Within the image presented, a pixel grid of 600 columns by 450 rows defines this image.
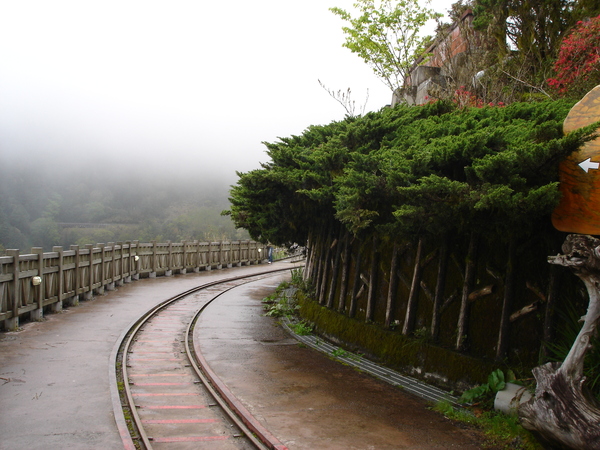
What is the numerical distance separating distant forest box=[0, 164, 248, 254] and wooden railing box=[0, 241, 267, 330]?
25.7 meters

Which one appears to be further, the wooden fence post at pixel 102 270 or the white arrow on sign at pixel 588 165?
the wooden fence post at pixel 102 270

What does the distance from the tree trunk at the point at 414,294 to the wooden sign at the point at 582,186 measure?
2719mm

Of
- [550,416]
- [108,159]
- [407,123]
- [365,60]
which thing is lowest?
[550,416]

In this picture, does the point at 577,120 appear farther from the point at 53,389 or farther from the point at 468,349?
the point at 53,389

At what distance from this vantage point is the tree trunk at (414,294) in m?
8.98

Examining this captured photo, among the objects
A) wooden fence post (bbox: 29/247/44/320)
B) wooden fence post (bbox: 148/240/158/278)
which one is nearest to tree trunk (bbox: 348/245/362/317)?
wooden fence post (bbox: 29/247/44/320)

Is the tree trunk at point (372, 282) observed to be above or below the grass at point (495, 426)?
above

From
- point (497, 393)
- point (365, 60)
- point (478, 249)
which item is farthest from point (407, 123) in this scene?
point (365, 60)

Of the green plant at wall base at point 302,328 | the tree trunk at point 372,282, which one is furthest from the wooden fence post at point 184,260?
the tree trunk at point 372,282

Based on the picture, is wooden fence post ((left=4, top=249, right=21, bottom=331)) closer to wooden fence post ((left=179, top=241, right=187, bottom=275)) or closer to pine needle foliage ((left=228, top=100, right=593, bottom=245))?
pine needle foliage ((left=228, top=100, right=593, bottom=245))

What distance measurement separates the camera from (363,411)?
7.26 metres

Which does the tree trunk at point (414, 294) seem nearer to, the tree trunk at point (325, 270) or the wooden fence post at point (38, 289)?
the tree trunk at point (325, 270)

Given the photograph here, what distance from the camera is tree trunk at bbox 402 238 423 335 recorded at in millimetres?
8984

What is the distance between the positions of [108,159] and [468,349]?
13041 centimetres
